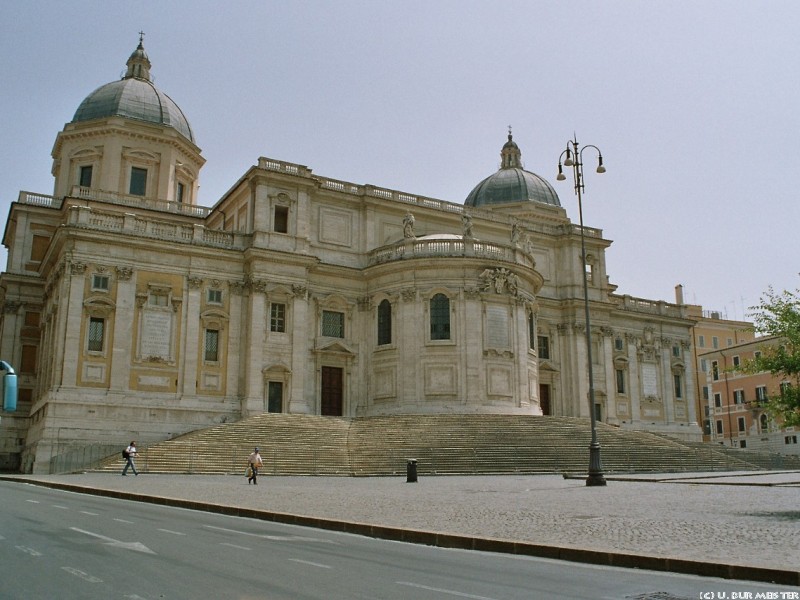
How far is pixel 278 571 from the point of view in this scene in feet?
28.6

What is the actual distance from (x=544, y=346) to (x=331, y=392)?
1707cm

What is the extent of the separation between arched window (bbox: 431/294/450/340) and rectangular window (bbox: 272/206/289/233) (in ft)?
31.3

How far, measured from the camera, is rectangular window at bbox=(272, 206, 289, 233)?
4428 cm

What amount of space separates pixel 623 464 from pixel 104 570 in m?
30.2

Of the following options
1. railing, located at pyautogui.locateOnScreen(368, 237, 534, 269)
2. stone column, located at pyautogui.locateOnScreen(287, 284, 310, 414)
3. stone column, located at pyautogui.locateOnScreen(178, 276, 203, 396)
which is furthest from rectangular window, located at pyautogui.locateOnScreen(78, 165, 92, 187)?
railing, located at pyautogui.locateOnScreen(368, 237, 534, 269)

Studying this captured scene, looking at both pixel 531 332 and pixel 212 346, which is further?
pixel 531 332

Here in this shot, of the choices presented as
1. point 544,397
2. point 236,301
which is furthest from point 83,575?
point 544,397

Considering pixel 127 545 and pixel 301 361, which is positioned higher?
pixel 301 361

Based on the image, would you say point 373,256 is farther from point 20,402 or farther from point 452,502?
point 452,502

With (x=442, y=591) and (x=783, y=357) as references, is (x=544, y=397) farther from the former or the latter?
→ (x=442, y=591)

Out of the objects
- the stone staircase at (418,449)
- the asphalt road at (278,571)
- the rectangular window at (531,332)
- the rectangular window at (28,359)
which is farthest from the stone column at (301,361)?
the asphalt road at (278,571)

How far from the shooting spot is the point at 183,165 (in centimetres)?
5166

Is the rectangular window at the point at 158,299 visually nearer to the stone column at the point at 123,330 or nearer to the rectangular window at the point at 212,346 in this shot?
the stone column at the point at 123,330

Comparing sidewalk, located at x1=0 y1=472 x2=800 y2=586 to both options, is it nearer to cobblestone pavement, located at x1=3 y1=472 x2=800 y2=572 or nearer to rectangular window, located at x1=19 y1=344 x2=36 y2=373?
cobblestone pavement, located at x1=3 y1=472 x2=800 y2=572
